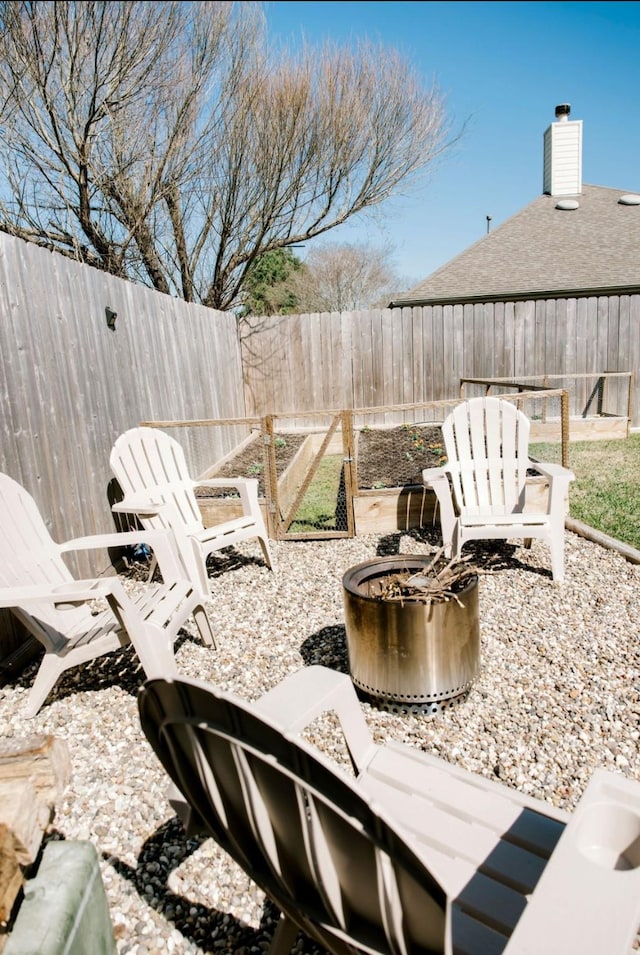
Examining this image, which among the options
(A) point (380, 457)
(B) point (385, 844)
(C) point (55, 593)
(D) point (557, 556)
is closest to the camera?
(B) point (385, 844)

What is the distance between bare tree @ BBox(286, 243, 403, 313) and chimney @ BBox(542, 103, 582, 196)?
1186cm

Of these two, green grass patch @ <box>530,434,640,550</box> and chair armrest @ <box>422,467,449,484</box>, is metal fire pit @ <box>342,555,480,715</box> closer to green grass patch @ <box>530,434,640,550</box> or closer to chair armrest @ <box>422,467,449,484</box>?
chair armrest @ <box>422,467,449,484</box>

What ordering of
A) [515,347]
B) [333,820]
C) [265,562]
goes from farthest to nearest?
[515,347] < [265,562] < [333,820]

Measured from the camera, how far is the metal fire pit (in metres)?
2.45

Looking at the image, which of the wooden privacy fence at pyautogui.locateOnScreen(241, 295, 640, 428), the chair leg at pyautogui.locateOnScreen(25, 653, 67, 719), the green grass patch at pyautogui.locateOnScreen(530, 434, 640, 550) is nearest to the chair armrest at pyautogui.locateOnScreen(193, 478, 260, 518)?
the chair leg at pyautogui.locateOnScreen(25, 653, 67, 719)

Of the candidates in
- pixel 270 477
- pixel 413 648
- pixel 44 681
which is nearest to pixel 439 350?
pixel 270 477

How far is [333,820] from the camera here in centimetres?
96

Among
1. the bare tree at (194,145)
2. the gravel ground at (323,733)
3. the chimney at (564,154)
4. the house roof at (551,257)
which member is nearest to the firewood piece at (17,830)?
the gravel ground at (323,733)

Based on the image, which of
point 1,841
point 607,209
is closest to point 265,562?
point 1,841

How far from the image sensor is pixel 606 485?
19.8ft

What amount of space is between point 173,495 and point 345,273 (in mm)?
22799

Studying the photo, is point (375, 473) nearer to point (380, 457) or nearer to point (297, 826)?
point (380, 457)

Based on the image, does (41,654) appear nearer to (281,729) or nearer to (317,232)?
(281,729)

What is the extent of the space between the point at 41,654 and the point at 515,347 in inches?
343
